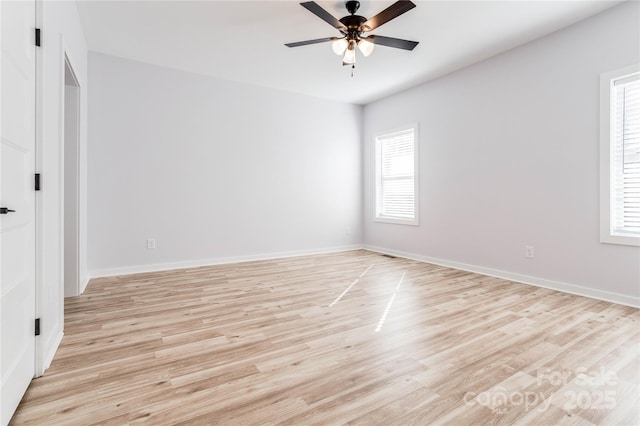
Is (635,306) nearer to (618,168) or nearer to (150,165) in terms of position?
(618,168)

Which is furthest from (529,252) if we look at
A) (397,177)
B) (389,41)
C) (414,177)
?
(389,41)

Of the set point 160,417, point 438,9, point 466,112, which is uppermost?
point 438,9

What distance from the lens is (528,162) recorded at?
3650 mm

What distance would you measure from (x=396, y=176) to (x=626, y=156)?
300 cm

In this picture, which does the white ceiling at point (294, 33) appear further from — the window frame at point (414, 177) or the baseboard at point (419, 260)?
the baseboard at point (419, 260)

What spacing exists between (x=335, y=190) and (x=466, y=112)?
2487 mm

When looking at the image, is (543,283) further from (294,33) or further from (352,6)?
(294,33)

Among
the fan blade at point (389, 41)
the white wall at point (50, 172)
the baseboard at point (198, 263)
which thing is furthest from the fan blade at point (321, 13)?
the baseboard at point (198, 263)

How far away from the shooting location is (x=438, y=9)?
9.80ft

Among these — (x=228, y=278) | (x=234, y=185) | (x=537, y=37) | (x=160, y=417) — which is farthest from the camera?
(x=234, y=185)

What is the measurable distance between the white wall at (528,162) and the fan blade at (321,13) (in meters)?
2.22

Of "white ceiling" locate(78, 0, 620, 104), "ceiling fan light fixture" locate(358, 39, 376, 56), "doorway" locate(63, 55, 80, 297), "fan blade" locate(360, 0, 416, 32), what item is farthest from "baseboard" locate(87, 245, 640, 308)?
"fan blade" locate(360, 0, 416, 32)

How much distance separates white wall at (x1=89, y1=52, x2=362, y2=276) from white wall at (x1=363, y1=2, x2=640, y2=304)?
5.40 ft

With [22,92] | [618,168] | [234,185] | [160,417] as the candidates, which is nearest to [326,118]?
[234,185]
